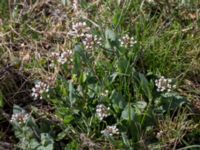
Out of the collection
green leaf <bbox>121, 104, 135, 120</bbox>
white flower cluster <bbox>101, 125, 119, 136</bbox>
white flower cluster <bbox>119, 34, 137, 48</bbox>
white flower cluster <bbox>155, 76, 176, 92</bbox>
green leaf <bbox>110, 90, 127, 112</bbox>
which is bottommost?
white flower cluster <bbox>101, 125, 119, 136</bbox>

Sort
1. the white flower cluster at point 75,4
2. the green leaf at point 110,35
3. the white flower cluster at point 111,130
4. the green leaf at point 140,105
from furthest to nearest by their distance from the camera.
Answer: the white flower cluster at point 75,4 < the green leaf at point 110,35 < the green leaf at point 140,105 < the white flower cluster at point 111,130

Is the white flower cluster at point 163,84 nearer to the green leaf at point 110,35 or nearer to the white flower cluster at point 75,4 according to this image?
the green leaf at point 110,35

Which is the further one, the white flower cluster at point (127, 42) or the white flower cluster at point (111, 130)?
the white flower cluster at point (127, 42)

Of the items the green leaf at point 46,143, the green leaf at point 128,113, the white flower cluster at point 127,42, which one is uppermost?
the white flower cluster at point 127,42

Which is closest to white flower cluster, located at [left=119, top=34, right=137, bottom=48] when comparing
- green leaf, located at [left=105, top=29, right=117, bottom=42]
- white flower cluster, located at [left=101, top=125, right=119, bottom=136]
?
green leaf, located at [left=105, top=29, right=117, bottom=42]

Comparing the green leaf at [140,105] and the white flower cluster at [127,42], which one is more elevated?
the white flower cluster at [127,42]

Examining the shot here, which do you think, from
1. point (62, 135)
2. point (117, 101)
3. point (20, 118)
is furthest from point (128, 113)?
point (20, 118)

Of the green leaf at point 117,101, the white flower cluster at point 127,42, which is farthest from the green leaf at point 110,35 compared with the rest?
the green leaf at point 117,101

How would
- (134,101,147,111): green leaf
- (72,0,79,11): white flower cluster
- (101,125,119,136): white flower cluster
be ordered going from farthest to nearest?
(72,0,79,11): white flower cluster
(134,101,147,111): green leaf
(101,125,119,136): white flower cluster

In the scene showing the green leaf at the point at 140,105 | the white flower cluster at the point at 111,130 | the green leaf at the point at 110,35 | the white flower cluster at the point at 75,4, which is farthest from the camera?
the white flower cluster at the point at 75,4

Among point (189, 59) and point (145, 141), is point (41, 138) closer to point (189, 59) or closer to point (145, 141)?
point (145, 141)

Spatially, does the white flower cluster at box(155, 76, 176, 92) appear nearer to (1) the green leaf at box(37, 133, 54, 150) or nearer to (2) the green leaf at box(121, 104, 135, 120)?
(2) the green leaf at box(121, 104, 135, 120)

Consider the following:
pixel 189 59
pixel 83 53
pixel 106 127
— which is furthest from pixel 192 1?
pixel 106 127

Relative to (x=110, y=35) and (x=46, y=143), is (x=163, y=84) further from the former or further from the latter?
(x=46, y=143)
